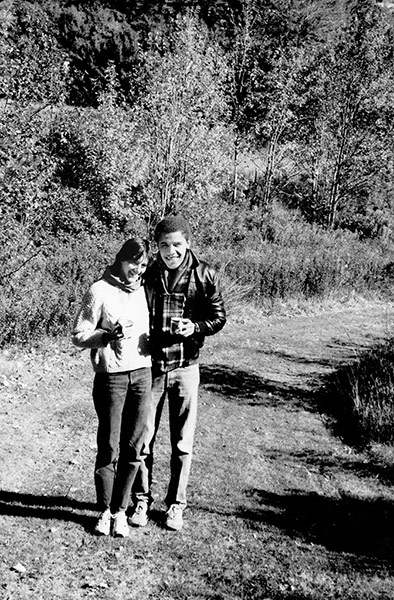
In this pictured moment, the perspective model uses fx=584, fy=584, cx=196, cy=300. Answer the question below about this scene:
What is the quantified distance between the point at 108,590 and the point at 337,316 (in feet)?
34.4

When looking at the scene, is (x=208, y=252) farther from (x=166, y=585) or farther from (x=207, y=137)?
(x=166, y=585)

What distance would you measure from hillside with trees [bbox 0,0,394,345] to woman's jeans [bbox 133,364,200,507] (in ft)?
17.2

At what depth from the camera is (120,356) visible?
3.49 meters

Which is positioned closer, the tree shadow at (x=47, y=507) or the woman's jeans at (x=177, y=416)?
the woman's jeans at (x=177, y=416)

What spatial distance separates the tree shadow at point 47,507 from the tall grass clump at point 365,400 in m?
3.12

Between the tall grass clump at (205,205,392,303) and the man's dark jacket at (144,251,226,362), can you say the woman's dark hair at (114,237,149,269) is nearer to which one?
the man's dark jacket at (144,251,226,362)

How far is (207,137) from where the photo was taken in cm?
1376

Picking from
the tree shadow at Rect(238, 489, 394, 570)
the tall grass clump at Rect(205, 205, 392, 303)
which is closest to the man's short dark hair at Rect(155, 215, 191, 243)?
the tree shadow at Rect(238, 489, 394, 570)

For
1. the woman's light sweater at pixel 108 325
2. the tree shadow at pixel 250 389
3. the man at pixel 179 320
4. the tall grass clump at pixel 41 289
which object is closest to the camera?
the woman's light sweater at pixel 108 325

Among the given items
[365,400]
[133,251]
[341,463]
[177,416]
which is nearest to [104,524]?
[177,416]

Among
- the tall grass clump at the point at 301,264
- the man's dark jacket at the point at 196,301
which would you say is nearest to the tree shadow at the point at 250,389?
the man's dark jacket at the point at 196,301

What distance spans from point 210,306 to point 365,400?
3.74 metres

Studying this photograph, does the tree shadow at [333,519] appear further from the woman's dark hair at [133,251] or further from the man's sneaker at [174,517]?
the woman's dark hair at [133,251]

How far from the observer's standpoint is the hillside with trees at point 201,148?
9.42m
